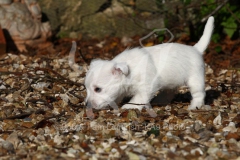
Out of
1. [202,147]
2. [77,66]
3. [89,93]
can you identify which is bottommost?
[202,147]

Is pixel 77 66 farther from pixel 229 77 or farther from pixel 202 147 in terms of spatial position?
pixel 202 147

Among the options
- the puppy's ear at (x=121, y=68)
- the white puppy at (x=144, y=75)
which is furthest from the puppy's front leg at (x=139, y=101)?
the puppy's ear at (x=121, y=68)

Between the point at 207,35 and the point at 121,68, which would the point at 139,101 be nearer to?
the point at 121,68

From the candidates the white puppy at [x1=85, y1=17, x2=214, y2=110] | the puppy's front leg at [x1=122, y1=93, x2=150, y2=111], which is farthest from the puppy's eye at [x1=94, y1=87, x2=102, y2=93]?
the puppy's front leg at [x1=122, y1=93, x2=150, y2=111]

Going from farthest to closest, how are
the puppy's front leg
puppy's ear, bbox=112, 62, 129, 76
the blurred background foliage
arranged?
the blurred background foliage
the puppy's front leg
puppy's ear, bbox=112, 62, 129, 76

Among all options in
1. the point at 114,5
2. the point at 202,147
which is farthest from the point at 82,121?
the point at 114,5

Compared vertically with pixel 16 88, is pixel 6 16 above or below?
above

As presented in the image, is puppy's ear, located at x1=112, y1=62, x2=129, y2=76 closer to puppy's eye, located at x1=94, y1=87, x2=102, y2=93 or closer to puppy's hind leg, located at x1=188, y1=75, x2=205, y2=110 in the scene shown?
puppy's eye, located at x1=94, y1=87, x2=102, y2=93

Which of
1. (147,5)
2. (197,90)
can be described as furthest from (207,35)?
(147,5)
